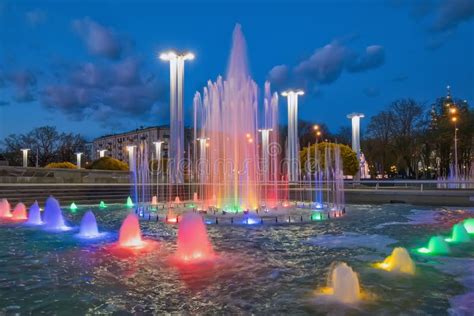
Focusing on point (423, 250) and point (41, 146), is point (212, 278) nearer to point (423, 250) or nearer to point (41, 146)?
point (423, 250)

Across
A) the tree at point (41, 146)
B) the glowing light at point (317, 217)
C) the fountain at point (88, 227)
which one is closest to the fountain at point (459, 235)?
the glowing light at point (317, 217)

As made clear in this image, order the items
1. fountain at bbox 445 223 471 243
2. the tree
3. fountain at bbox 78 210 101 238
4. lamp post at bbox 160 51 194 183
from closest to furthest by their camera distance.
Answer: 1. fountain at bbox 445 223 471 243
2. fountain at bbox 78 210 101 238
3. lamp post at bbox 160 51 194 183
4. the tree

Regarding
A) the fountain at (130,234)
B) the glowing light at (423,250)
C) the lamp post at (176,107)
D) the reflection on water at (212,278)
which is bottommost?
the glowing light at (423,250)

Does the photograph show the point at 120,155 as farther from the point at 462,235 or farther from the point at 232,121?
the point at 462,235

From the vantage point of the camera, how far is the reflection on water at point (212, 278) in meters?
5.52

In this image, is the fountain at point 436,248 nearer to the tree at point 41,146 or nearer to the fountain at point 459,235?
the fountain at point 459,235

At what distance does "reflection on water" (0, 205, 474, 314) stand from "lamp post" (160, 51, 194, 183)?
20.5 meters

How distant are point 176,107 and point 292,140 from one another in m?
12.1

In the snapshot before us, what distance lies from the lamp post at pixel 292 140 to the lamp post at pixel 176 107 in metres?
10.9

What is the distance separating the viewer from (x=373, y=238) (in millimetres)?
10961

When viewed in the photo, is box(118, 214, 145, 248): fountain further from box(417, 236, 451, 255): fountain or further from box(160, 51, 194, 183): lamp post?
box(160, 51, 194, 183): lamp post

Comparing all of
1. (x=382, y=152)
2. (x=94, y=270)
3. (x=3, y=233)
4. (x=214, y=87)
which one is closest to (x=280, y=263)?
(x=94, y=270)

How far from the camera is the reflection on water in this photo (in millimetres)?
5523

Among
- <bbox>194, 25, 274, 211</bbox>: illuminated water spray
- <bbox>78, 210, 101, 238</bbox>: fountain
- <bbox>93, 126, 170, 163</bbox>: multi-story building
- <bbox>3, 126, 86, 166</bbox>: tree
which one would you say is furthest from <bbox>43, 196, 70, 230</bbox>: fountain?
<bbox>93, 126, 170, 163</bbox>: multi-story building
